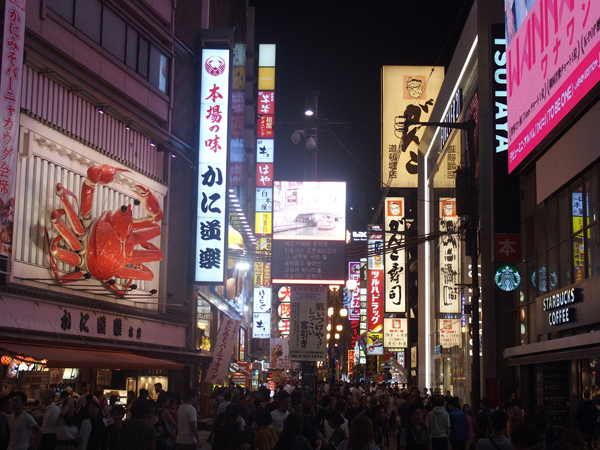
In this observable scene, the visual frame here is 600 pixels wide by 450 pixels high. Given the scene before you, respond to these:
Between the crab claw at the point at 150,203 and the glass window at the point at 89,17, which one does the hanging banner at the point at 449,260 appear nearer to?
the crab claw at the point at 150,203

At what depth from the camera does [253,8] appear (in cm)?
7231

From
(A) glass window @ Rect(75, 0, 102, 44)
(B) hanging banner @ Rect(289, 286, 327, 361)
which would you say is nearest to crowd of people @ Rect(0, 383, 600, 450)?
(B) hanging banner @ Rect(289, 286, 327, 361)

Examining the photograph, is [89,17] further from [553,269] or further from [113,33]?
[553,269]

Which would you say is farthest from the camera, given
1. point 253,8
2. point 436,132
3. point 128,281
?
point 253,8

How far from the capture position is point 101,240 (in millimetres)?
22641

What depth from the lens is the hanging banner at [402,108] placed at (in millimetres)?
53406

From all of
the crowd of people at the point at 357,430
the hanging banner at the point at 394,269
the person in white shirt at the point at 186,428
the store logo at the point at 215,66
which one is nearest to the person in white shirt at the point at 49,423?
the person in white shirt at the point at 186,428

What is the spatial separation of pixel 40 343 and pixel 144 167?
959cm

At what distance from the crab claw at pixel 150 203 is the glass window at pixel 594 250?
547 inches

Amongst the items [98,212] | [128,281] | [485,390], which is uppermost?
[98,212]

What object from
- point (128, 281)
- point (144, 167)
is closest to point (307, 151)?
point (144, 167)

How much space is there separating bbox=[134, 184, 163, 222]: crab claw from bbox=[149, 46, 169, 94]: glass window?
4.09m

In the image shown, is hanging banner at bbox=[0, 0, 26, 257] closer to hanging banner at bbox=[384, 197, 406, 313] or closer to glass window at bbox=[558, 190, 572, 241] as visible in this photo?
glass window at bbox=[558, 190, 572, 241]

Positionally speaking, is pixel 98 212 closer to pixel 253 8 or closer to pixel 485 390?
pixel 485 390
